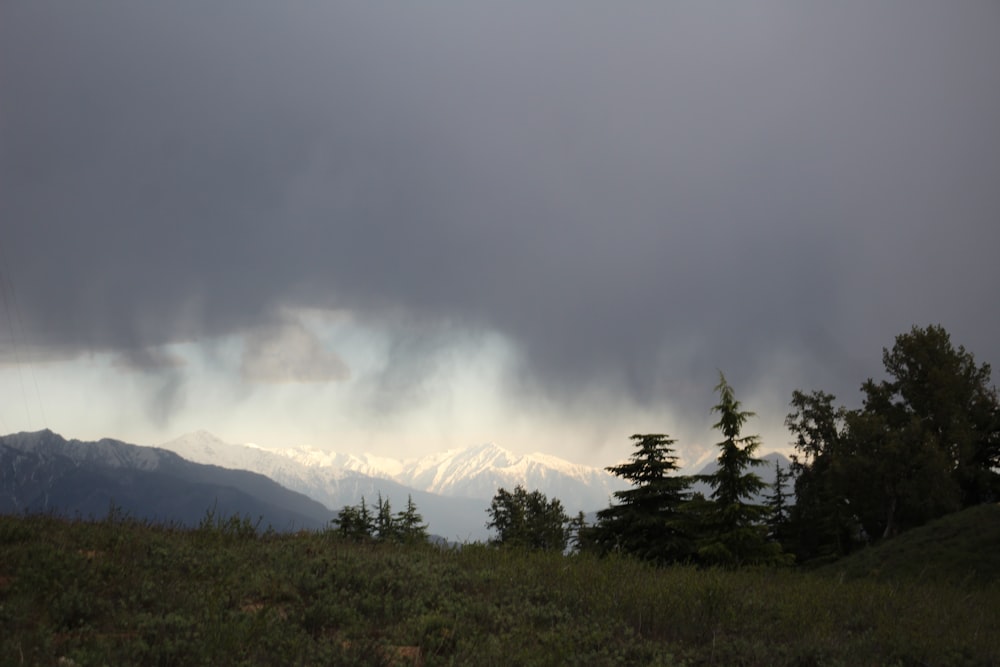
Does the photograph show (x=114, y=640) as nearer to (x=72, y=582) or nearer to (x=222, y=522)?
(x=72, y=582)

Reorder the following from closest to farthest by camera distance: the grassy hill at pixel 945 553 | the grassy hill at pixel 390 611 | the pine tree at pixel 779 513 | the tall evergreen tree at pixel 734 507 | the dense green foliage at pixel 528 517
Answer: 1. the grassy hill at pixel 390 611
2. the grassy hill at pixel 945 553
3. the tall evergreen tree at pixel 734 507
4. the pine tree at pixel 779 513
5. the dense green foliage at pixel 528 517

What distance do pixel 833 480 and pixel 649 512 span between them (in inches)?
1234

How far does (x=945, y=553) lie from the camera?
25.6 m

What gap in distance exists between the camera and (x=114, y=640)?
626cm

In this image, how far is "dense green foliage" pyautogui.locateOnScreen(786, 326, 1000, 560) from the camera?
52.2 meters

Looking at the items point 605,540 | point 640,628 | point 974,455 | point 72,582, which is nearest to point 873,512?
point 974,455

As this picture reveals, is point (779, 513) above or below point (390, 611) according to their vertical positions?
above

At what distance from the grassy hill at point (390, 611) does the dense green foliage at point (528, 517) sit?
181 feet

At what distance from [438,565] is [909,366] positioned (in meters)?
63.2

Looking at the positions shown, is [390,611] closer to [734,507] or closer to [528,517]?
[734,507]

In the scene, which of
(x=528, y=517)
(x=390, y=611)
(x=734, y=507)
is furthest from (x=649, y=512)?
(x=528, y=517)

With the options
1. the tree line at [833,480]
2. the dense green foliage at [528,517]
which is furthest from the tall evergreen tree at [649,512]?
the dense green foliage at [528,517]

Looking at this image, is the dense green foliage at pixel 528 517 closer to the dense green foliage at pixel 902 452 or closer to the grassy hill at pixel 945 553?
the dense green foliage at pixel 902 452

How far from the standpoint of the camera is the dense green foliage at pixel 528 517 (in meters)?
67.8
